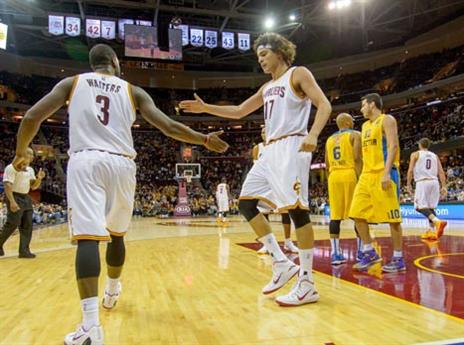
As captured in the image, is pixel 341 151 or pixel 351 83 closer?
pixel 341 151

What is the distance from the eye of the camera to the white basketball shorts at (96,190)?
2.36 meters

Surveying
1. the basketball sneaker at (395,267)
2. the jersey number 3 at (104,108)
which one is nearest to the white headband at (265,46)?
the jersey number 3 at (104,108)

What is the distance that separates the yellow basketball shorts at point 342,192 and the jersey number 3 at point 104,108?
11.1ft

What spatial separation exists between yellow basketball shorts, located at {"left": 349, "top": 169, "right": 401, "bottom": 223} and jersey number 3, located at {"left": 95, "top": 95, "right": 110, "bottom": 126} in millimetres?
3048

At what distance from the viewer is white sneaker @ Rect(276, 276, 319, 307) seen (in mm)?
3139

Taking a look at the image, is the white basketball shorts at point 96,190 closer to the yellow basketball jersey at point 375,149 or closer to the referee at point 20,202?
the yellow basketball jersey at point 375,149

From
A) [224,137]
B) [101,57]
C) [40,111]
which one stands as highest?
[224,137]

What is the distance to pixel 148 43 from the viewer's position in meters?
20.8

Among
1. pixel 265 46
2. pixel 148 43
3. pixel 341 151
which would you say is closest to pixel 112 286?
pixel 265 46

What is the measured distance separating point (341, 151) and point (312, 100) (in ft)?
6.83

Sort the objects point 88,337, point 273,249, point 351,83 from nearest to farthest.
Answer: point 88,337
point 273,249
point 351,83

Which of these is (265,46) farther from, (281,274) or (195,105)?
(281,274)

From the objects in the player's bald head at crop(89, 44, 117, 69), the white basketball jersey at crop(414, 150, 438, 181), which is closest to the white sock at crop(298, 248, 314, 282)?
the player's bald head at crop(89, 44, 117, 69)

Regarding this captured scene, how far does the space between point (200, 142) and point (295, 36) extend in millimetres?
26712
